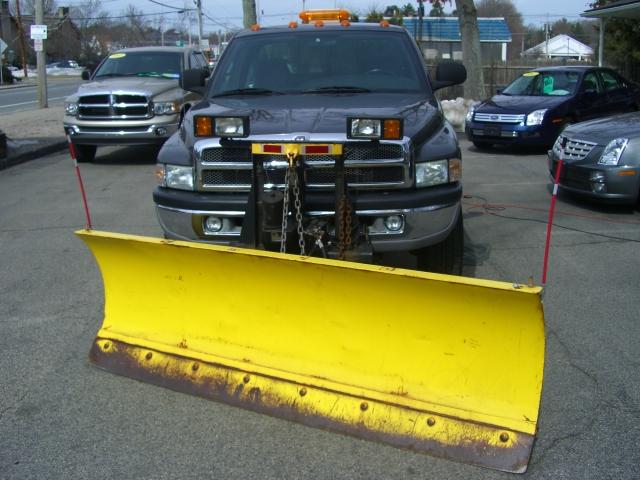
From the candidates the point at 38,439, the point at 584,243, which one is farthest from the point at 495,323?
Answer: the point at 584,243

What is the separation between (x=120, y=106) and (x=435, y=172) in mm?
9116

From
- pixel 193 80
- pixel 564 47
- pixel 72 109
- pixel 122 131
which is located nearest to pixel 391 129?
pixel 193 80

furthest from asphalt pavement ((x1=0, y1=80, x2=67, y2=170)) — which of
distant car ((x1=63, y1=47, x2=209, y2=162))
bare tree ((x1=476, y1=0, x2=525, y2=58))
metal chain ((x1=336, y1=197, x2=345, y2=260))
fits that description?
bare tree ((x1=476, y1=0, x2=525, y2=58))

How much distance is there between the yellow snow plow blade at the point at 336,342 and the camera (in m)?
3.27

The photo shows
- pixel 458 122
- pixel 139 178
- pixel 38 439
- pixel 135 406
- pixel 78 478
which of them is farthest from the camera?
pixel 458 122

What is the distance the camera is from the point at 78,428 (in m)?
3.62

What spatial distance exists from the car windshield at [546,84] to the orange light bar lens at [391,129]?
11113 millimetres

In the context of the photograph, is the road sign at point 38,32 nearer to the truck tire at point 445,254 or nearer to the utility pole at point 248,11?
the utility pole at point 248,11

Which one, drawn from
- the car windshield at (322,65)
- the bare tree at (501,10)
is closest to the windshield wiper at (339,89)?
the car windshield at (322,65)

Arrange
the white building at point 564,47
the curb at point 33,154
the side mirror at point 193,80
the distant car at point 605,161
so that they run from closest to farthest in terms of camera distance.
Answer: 1. the side mirror at point 193,80
2. the distant car at point 605,161
3. the curb at point 33,154
4. the white building at point 564,47

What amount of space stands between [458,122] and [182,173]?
14721 mm

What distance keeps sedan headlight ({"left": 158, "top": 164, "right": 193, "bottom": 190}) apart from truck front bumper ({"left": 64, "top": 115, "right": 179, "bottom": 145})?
7.85 meters

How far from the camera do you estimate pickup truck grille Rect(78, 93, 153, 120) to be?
1235 cm

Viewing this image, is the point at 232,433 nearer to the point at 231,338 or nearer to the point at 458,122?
the point at 231,338
